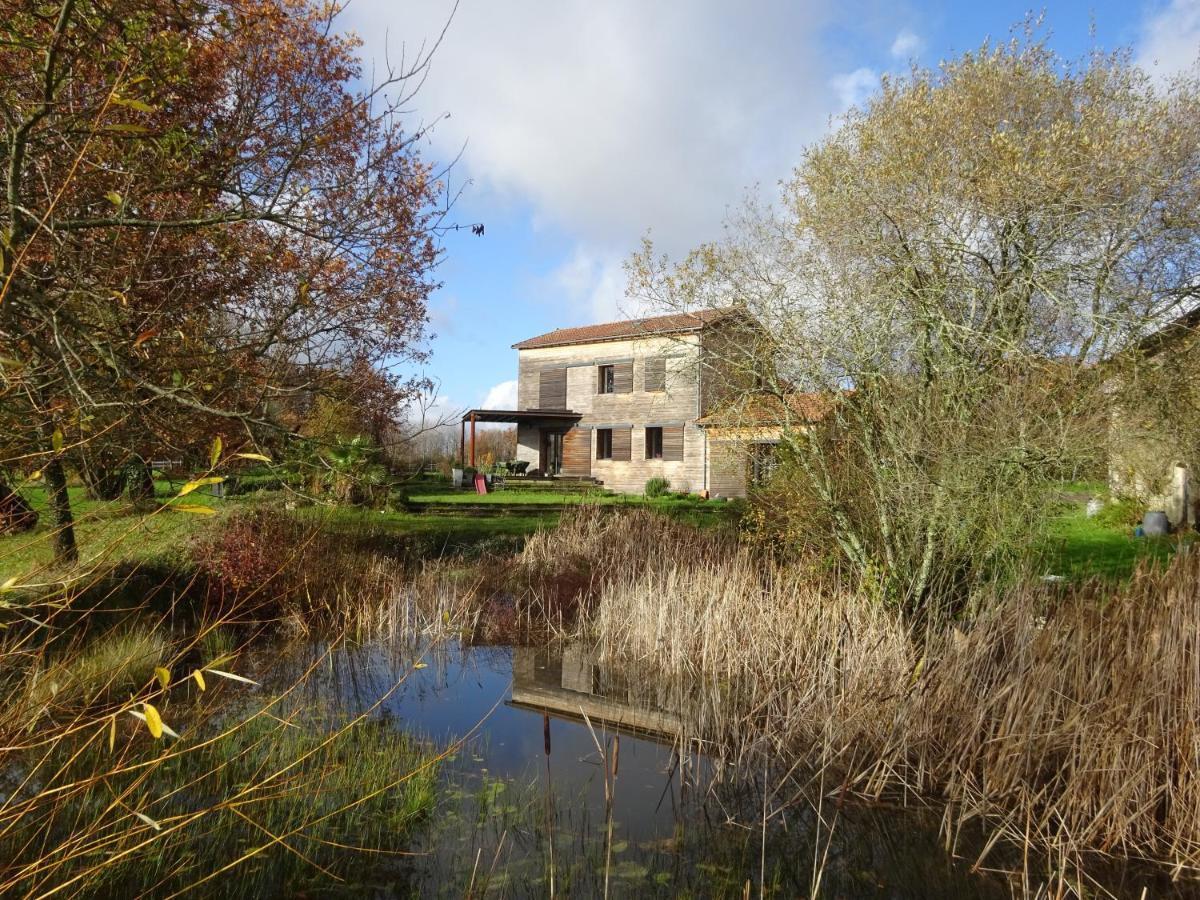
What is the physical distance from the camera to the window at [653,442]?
27.1 m

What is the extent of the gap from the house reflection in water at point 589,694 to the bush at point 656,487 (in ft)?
53.6

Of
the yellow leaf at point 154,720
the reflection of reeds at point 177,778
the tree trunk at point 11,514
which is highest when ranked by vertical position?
the tree trunk at point 11,514

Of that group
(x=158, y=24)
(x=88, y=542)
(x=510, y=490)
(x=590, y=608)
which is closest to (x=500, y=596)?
(x=590, y=608)

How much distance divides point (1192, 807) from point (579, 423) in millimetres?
24799

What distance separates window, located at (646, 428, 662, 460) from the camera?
27078 mm

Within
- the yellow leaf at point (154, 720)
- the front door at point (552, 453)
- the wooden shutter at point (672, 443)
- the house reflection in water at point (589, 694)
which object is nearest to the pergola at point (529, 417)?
the front door at point (552, 453)

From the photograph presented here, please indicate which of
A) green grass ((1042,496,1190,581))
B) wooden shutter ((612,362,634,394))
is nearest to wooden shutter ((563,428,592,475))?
wooden shutter ((612,362,634,394))

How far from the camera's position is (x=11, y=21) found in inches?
140

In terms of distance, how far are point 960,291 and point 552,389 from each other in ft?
73.8

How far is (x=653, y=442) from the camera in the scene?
27.2 m

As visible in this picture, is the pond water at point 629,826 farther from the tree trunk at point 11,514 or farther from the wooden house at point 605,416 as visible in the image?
the wooden house at point 605,416

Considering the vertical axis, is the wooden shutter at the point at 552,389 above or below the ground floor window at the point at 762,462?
above

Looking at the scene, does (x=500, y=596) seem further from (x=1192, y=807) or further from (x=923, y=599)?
(x=1192, y=807)

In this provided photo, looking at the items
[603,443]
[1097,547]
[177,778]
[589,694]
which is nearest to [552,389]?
[603,443]
